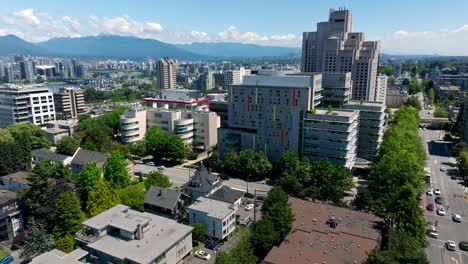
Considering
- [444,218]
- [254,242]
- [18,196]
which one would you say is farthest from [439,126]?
[18,196]

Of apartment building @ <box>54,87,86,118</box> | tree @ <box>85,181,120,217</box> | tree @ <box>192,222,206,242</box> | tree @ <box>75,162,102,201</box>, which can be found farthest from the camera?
apartment building @ <box>54,87,86,118</box>

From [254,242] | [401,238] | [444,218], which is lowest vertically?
[444,218]

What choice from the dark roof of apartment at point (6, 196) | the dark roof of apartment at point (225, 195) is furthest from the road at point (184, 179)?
the dark roof of apartment at point (6, 196)

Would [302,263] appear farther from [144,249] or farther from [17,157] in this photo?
[17,157]

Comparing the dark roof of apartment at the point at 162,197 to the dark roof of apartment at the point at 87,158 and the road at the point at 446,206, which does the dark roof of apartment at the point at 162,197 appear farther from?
the road at the point at 446,206

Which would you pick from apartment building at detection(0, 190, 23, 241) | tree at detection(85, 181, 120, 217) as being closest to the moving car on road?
tree at detection(85, 181, 120, 217)

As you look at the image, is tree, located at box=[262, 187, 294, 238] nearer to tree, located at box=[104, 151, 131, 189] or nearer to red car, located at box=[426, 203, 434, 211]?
tree, located at box=[104, 151, 131, 189]

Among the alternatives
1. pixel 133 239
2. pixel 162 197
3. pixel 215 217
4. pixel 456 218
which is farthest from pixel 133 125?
pixel 456 218
